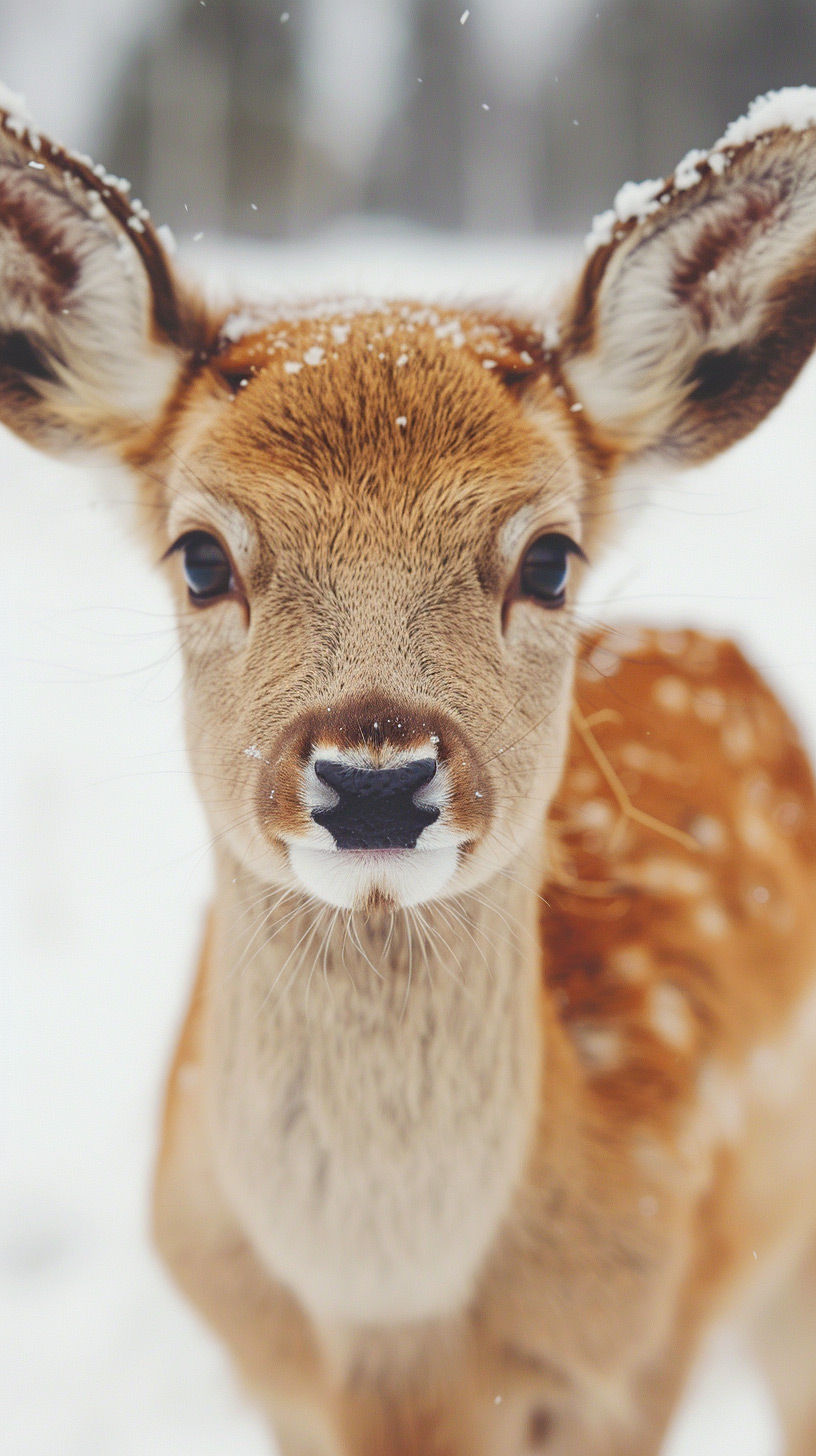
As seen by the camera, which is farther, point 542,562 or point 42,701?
point 42,701

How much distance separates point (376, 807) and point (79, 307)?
2.67ft

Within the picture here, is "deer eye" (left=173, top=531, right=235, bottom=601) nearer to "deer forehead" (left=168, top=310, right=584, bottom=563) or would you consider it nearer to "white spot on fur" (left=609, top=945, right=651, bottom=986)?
"deer forehead" (left=168, top=310, right=584, bottom=563)

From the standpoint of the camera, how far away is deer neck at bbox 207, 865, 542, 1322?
141 cm

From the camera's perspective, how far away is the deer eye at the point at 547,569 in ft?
4.37

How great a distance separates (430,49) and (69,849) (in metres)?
3.22

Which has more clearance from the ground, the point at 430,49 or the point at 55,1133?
the point at 430,49

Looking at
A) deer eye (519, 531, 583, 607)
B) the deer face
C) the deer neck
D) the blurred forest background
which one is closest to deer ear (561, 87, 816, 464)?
the deer face

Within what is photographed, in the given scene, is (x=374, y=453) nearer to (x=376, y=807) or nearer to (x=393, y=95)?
(x=376, y=807)

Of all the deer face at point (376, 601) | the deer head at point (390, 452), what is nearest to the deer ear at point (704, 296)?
the deer head at point (390, 452)

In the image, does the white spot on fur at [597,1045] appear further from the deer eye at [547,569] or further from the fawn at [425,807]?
the deer eye at [547,569]

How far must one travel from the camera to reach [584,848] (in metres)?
1.95

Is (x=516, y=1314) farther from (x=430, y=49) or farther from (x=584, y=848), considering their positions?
(x=430, y=49)

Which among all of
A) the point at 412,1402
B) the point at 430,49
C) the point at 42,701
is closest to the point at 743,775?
the point at 412,1402

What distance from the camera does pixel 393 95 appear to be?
4.29 meters
